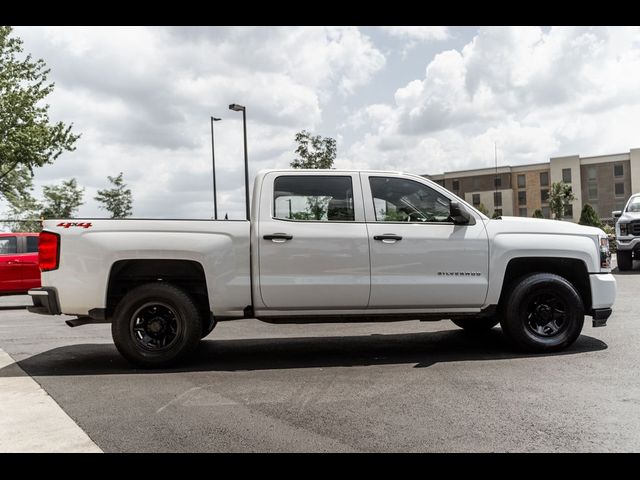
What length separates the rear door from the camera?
43.7 feet

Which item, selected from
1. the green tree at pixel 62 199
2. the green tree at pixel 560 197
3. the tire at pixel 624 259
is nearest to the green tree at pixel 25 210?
the green tree at pixel 62 199

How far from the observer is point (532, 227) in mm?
6391

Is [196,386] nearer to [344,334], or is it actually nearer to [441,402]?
[441,402]

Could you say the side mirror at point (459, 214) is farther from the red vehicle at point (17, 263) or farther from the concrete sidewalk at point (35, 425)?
the red vehicle at point (17, 263)

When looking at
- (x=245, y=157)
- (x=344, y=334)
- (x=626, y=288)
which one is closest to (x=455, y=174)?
(x=245, y=157)

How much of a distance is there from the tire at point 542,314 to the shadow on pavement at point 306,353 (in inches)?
6.0

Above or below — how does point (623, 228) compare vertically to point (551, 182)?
below

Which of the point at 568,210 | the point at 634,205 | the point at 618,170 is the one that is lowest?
the point at 634,205

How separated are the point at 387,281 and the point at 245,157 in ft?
51.3

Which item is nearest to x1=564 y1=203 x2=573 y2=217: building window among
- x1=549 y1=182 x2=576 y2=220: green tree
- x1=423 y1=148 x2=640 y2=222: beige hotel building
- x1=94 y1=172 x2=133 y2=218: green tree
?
x1=423 y1=148 x2=640 y2=222: beige hotel building

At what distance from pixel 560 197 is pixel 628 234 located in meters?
59.1

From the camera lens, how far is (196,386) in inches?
205

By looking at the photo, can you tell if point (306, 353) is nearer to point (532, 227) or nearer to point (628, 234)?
point (532, 227)

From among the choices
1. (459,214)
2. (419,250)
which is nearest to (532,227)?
(459,214)
